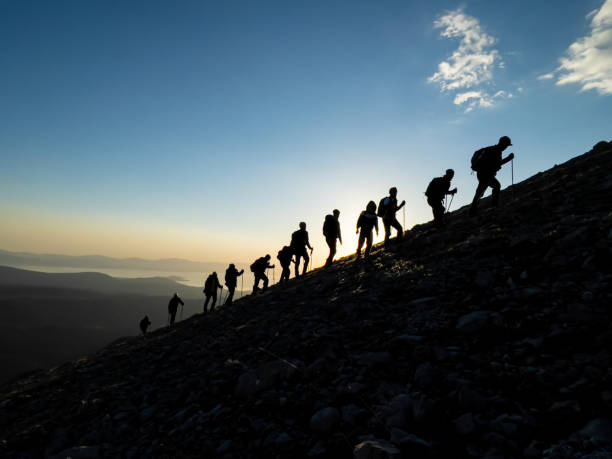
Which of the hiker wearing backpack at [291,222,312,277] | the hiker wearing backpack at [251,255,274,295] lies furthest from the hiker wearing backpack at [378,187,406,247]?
the hiker wearing backpack at [251,255,274,295]

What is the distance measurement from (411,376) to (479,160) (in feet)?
35.5

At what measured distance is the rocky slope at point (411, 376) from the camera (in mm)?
3020

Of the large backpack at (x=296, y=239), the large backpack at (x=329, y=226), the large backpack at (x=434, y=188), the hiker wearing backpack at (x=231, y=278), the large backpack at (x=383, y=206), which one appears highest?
the large backpack at (x=434, y=188)

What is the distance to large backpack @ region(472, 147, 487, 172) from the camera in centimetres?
1229

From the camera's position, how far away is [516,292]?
17.8 ft

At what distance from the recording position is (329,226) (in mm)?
17438

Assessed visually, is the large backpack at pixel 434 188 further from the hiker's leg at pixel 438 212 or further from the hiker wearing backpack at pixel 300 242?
the hiker wearing backpack at pixel 300 242

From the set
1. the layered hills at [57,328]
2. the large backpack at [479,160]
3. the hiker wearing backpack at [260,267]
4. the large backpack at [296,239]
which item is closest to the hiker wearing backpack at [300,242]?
the large backpack at [296,239]

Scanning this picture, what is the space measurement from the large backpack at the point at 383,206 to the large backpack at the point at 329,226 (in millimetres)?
3145

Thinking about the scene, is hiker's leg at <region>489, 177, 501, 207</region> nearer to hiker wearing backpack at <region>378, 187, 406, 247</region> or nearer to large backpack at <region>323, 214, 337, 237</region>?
hiker wearing backpack at <region>378, 187, 406, 247</region>

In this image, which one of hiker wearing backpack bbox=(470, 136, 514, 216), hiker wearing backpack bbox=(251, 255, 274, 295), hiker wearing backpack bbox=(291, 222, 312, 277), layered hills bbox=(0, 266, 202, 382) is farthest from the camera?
layered hills bbox=(0, 266, 202, 382)

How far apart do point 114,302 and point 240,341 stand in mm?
Answer: 219251

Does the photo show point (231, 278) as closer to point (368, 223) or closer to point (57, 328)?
point (368, 223)

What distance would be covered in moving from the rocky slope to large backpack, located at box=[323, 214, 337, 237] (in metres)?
8.03
